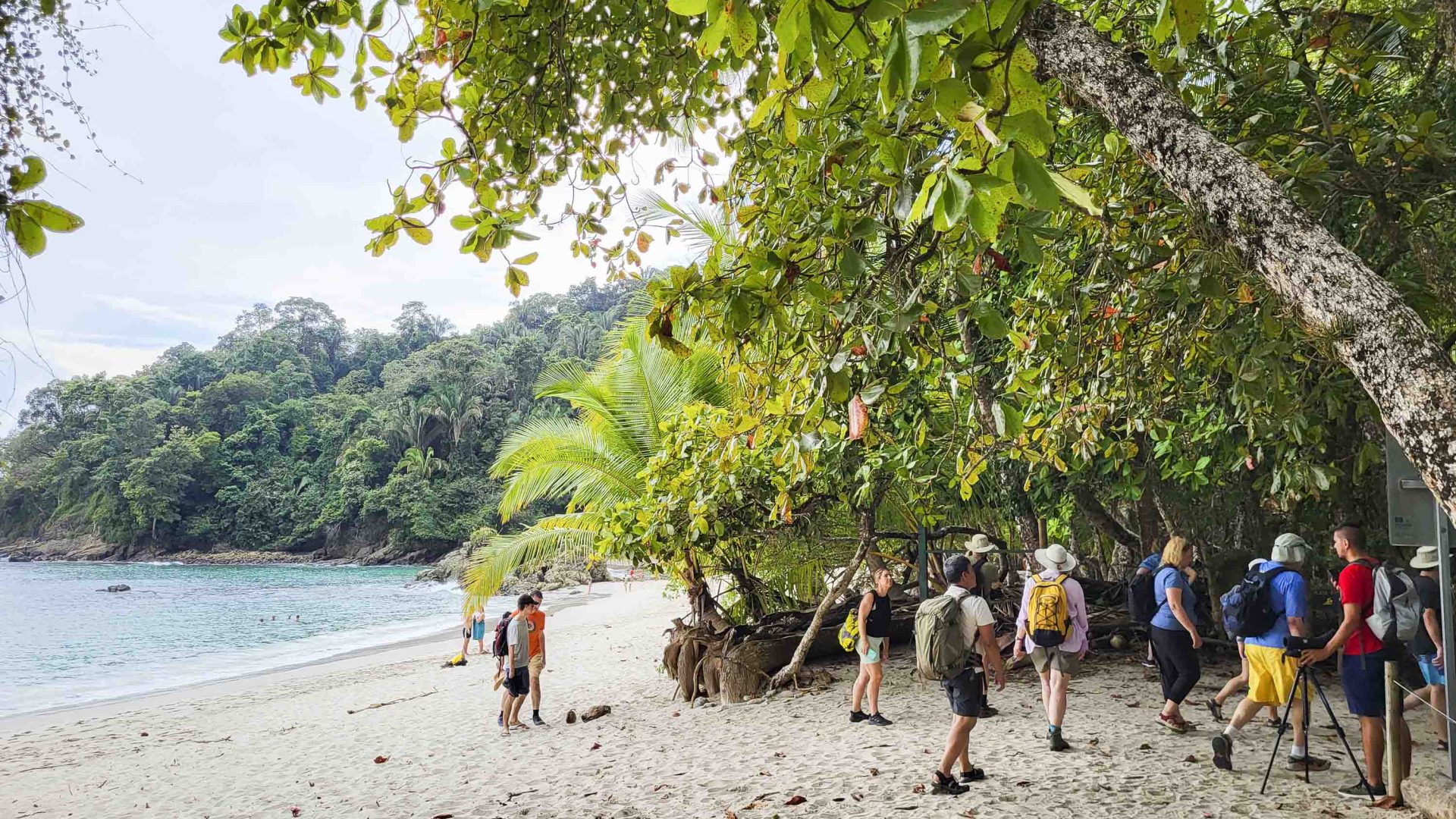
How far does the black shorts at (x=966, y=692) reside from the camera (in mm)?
4902

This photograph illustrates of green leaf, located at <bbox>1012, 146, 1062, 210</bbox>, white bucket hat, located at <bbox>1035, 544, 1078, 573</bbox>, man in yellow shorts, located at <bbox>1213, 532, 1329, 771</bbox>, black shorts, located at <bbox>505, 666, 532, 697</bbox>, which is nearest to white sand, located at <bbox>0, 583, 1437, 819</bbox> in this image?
man in yellow shorts, located at <bbox>1213, 532, 1329, 771</bbox>

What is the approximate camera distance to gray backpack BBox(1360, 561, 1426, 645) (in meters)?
4.58

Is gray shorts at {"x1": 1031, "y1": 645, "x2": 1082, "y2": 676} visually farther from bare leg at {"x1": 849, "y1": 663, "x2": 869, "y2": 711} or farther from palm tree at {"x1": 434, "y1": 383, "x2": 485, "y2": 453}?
palm tree at {"x1": 434, "y1": 383, "x2": 485, "y2": 453}

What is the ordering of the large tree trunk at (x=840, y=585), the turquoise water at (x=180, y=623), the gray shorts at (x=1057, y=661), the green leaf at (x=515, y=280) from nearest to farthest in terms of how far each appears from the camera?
the green leaf at (x=515, y=280) → the gray shorts at (x=1057, y=661) → the large tree trunk at (x=840, y=585) → the turquoise water at (x=180, y=623)

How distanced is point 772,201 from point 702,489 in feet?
11.5

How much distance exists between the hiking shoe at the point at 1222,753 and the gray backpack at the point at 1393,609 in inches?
44.7

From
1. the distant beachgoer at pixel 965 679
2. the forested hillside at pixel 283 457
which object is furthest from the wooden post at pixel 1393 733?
the forested hillside at pixel 283 457

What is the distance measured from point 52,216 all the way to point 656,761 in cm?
609

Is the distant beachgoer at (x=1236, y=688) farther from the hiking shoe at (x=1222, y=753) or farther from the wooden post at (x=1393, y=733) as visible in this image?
the wooden post at (x=1393, y=733)

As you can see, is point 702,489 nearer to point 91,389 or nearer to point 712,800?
point 712,800

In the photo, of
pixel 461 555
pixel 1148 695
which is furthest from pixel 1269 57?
pixel 461 555

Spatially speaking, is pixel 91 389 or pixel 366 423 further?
pixel 366 423

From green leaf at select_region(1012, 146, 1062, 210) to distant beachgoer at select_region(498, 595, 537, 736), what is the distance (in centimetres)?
817

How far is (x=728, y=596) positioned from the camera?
492 inches
